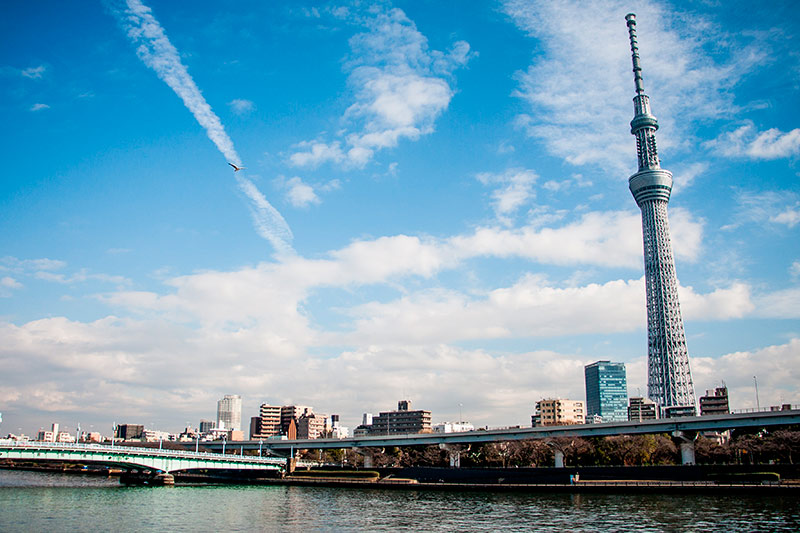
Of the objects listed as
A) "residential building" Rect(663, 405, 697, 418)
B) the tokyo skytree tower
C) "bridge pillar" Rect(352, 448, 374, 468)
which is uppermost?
the tokyo skytree tower

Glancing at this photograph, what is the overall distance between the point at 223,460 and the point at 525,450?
5249 cm

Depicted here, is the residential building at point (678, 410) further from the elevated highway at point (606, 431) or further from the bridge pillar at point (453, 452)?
the bridge pillar at point (453, 452)

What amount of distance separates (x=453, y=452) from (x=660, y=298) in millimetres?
95820

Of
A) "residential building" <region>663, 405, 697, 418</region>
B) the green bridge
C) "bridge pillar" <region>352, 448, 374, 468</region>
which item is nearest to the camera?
the green bridge

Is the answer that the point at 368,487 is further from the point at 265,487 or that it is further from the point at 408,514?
the point at 408,514

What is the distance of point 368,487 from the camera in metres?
94.4

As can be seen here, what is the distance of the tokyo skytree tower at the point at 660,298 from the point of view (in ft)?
572

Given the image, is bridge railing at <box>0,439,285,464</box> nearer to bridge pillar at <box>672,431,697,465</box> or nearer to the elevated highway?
the elevated highway

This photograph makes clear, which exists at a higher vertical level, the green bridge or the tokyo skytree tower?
the tokyo skytree tower

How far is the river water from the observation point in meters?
45.8

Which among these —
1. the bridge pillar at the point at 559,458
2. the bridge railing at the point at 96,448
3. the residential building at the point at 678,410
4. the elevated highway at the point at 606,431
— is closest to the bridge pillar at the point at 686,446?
the elevated highway at the point at 606,431

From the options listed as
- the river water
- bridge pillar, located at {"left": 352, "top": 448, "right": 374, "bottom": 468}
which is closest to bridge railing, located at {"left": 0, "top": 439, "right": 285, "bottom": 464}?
the river water

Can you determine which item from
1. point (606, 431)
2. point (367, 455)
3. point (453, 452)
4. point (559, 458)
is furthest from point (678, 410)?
point (367, 455)

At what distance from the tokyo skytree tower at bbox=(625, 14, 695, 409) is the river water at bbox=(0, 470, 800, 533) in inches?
4564
